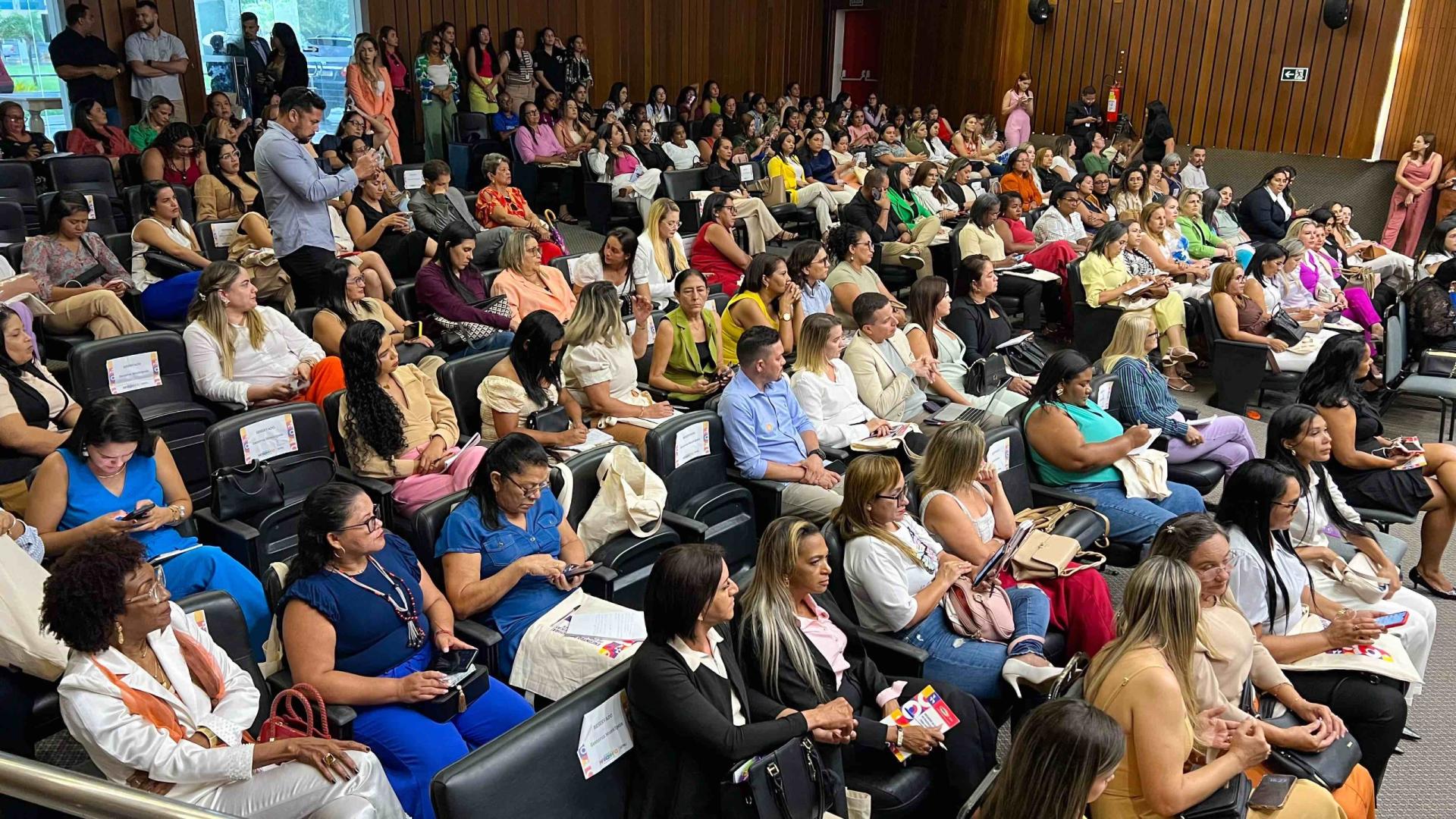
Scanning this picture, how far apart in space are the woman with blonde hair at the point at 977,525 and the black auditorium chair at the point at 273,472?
6.73ft

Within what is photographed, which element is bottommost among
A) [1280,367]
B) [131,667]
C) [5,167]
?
[1280,367]

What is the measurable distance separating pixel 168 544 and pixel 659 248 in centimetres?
378

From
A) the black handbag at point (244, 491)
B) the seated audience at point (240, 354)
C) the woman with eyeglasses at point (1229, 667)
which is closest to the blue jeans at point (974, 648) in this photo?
the woman with eyeglasses at point (1229, 667)

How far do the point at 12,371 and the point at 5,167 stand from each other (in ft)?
12.7

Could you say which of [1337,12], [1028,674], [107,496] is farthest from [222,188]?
[1337,12]

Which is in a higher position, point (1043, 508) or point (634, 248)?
point (634, 248)

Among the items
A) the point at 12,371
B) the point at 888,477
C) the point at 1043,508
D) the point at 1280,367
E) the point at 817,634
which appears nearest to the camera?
the point at 817,634

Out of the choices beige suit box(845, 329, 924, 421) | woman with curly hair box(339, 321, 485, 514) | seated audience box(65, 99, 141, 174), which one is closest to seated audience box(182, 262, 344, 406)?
woman with curly hair box(339, 321, 485, 514)

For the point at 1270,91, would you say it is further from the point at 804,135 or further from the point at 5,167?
the point at 5,167

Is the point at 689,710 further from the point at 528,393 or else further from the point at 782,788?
the point at 528,393

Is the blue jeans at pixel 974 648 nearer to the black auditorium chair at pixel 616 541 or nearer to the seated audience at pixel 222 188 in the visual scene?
the black auditorium chair at pixel 616 541

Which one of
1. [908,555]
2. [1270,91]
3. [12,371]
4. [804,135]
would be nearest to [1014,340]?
[908,555]

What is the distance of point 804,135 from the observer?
11.5 metres

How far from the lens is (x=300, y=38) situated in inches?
420
